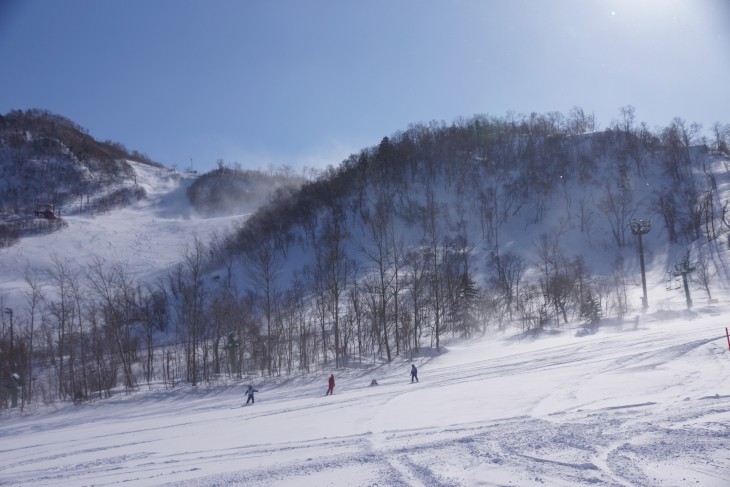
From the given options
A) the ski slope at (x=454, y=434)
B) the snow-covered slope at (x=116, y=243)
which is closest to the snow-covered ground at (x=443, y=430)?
the ski slope at (x=454, y=434)

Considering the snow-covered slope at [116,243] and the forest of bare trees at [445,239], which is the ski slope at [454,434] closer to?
the forest of bare trees at [445,239]

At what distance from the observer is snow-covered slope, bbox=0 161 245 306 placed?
87.8m

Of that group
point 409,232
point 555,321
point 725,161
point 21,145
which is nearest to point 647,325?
point 555,321

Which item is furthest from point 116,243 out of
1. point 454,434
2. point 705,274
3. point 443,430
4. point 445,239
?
point 454,434

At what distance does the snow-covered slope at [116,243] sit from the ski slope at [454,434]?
7255 centimetres

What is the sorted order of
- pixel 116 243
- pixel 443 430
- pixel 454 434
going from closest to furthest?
1. pixel 454 434
2. pixel 443 430
3. pixel 116 243

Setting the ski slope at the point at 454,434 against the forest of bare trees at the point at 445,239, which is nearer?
the ski slope at the point at 454,434

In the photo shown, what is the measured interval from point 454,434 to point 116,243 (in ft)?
351

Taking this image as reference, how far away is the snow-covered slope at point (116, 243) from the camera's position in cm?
8775

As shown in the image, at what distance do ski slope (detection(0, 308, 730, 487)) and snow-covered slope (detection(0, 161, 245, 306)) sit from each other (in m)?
72.5

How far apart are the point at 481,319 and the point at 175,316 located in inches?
1804

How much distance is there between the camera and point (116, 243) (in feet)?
335

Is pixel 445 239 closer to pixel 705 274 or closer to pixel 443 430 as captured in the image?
pixel 705 274

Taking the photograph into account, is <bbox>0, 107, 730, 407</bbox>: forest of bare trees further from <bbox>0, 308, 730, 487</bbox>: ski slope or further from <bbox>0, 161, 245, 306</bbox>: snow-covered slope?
<bbox>0, 308, 730, 487</bbox>: ski slope
